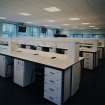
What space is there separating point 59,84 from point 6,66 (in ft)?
6.65

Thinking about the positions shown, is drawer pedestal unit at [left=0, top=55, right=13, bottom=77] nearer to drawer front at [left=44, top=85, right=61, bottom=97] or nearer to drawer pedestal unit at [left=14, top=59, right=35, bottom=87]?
drawer pedestal unit at [left=14, top=59, right=35, bottom=87]

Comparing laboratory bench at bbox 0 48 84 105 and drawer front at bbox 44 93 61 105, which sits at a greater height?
laboratory bench at bbox 0 48 84 105

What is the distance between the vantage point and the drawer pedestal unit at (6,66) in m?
3.74

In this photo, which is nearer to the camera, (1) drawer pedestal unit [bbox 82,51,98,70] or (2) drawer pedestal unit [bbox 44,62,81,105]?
(2) drawer pedestal unit [bbox 44,62,81,105]

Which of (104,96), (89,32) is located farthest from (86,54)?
(89,32)

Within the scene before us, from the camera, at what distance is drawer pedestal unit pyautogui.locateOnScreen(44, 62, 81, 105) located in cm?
237

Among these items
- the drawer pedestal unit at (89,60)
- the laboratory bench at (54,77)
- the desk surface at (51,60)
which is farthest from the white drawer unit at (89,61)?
the laboratory bench at (54,77)

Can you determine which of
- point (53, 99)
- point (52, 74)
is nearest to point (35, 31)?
point (52, 74)

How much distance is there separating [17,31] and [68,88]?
9894 mm

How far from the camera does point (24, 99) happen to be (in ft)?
8.79

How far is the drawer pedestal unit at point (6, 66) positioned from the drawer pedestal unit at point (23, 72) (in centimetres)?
58

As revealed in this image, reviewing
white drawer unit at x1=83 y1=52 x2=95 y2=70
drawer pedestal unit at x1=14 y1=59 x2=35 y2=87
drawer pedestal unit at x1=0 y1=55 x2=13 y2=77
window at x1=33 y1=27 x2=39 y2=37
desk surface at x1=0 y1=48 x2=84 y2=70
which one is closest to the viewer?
desk surface at x1=0 y1=48 x2=84 y2=70

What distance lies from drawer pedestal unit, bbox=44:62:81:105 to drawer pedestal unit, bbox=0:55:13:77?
1.67 metres

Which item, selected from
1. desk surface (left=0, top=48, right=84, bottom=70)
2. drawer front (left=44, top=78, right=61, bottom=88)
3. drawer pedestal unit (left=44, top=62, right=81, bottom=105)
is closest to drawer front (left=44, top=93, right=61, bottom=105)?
drawer pedestal unit (left=44, top=62, right=81, bottom=105)
